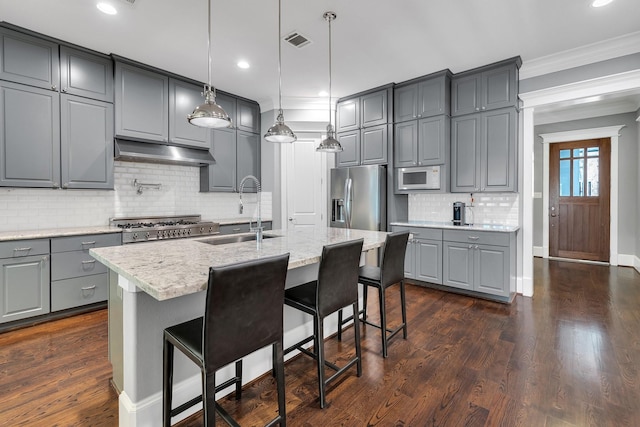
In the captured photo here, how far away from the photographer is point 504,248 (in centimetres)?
351

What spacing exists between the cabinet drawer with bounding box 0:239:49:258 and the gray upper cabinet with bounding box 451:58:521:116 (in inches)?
193

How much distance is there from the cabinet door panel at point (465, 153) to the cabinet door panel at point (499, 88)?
9.2 inches

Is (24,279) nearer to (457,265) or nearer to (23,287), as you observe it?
(23,287)

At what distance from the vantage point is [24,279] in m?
2.90

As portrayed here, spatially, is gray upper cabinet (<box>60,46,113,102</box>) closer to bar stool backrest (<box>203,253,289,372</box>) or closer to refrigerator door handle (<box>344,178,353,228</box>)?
refrigerator door handle (<box>344,178,353,228</box>)

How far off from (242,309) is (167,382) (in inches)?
22.1

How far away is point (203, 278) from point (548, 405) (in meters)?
2.08

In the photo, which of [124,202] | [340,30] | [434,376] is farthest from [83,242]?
[434,376]

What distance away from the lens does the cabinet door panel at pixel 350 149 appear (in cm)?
488

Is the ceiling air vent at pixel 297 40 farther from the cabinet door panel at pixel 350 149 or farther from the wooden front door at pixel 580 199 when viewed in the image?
the wooden front door at pixel 580 199

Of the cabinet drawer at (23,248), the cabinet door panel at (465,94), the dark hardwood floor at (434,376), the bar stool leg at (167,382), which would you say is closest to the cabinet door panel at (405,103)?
the cabinet door panel at (465,94)

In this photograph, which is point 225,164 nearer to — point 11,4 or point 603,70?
point 11,4

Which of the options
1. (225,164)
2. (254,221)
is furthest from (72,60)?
(254,221)

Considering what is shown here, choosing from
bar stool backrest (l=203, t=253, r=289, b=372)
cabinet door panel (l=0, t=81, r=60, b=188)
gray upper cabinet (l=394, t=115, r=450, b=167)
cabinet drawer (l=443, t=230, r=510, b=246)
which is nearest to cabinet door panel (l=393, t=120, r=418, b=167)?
gray upper cabinet (l=394, t=115, r=450, b=167)
